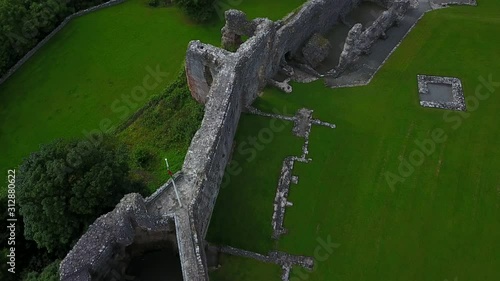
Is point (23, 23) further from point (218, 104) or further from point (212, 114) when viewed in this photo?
point (212, 114)

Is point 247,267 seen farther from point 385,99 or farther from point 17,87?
point 17,87

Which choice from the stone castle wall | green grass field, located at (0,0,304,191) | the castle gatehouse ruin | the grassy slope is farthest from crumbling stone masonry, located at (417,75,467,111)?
the grassy slope

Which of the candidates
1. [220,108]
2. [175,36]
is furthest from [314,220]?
[175,36]

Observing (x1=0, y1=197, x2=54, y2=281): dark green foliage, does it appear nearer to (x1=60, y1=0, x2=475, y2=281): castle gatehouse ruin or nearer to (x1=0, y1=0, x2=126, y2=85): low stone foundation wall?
(x1=60, y1=0, x2=475, y2=281): castle gatehouse ruin

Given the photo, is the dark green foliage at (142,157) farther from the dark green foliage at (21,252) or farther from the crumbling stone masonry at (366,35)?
the crumbling stone masonry at (366,35)

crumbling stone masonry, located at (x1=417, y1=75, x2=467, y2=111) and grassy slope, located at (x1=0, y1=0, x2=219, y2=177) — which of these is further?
grassy slope, located at (x1=0, y1=0, x2=219, y2=177)

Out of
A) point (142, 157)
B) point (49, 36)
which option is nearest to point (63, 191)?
point (142, 157)
